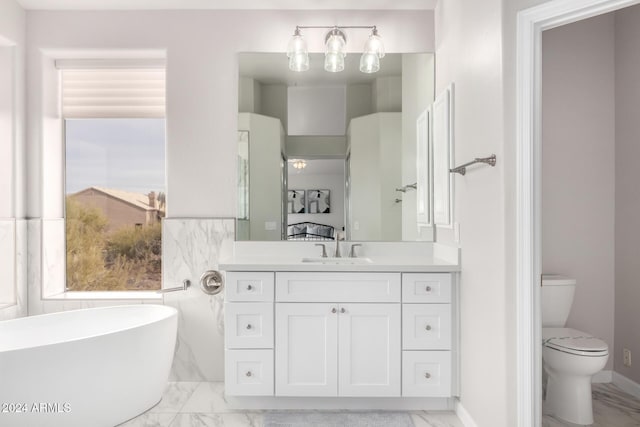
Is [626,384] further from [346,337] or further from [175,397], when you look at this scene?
[175,397]

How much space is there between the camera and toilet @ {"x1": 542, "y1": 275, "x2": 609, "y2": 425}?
224cm

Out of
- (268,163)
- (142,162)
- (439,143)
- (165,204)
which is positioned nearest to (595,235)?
(439,143)

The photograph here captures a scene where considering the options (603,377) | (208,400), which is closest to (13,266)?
(208,400)

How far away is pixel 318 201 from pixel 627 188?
80.1 inches

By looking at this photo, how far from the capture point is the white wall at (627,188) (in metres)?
2.71

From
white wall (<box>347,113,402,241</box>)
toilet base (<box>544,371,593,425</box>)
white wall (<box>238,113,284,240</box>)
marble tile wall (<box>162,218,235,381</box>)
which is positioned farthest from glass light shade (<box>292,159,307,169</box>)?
toilet base (<box>544,371,593,425</box>)

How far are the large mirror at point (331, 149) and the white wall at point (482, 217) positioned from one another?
1.59 ft

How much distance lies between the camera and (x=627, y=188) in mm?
2773

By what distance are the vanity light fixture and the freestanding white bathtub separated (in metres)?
1.86

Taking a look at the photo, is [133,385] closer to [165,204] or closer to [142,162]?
[165,204]

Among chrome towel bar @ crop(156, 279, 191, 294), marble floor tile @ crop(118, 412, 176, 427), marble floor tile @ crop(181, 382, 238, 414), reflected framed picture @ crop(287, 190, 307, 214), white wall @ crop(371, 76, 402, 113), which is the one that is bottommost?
marble floor tile @ crop(181, 382, 238, 414)

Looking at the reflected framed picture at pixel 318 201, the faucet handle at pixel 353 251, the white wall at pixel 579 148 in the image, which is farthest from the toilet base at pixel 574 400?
the reflected framed picture at pixel 318 201

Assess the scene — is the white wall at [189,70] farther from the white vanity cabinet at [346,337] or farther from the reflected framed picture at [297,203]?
the white vanity cabinet at [346,337]

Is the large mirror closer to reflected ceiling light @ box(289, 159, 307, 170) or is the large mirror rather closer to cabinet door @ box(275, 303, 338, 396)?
reflected ceiling light @ box(289, 159, 307, 170)
